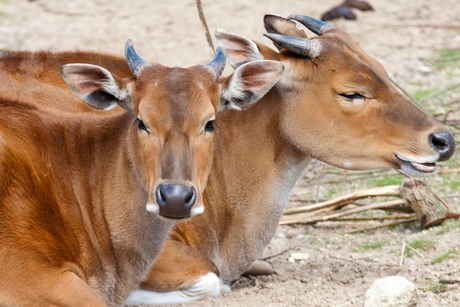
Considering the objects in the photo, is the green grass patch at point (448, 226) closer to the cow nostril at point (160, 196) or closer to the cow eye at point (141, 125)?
the cow eye at point (141, 125)

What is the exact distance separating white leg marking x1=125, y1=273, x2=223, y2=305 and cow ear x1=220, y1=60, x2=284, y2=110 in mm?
1460

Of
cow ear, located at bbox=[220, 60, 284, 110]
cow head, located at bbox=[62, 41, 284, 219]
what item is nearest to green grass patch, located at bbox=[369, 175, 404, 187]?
cow ear, located at bbox=[220, 60, 284, 110]

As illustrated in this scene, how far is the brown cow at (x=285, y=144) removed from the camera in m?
8.67

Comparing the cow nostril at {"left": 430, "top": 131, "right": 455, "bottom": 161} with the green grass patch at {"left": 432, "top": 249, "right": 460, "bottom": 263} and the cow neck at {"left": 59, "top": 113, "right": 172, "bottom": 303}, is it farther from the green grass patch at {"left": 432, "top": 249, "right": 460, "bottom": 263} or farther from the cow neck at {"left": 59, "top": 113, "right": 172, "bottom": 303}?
the cow neck at {"left": 59, "top": 113, "right": 172, "bottom": 303}

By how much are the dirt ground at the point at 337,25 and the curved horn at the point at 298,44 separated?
1.83 metres

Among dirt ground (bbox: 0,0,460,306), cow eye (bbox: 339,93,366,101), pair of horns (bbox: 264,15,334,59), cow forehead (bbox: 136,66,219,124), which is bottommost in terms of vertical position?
dirt ground (bbox: 0,0,460,306)

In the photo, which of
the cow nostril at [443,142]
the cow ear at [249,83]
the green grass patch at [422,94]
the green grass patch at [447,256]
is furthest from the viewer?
the green grass patch at [422,94]

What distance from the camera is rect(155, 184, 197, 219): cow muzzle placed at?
6.91 meters

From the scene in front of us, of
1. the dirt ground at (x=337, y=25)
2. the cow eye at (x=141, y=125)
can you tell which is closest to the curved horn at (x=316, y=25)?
the dirt ground at (x=337, y=25)

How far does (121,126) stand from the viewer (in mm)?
7848

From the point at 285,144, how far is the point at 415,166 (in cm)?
104

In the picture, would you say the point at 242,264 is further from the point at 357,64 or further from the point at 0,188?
the point at 0,188

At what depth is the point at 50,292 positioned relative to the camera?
7266 millimetres

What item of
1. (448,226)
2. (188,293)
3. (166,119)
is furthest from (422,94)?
(166,119)
